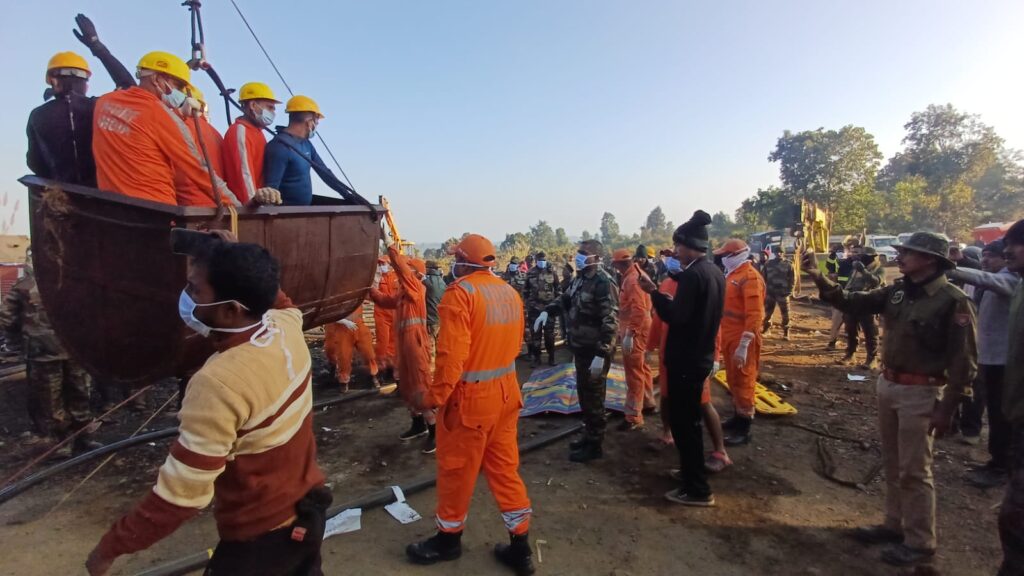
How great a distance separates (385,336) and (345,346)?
887 millimetres

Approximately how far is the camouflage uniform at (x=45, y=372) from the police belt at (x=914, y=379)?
732 cm

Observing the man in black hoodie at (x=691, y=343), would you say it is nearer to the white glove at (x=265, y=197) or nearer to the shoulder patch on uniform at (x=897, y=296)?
the shoulder patch on uniform at (x=897, y=296)

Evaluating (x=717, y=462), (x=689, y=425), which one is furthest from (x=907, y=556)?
(x=717, y=462)

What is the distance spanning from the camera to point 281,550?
1739 millimetres

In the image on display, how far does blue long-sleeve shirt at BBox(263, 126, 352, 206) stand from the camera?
138 inches

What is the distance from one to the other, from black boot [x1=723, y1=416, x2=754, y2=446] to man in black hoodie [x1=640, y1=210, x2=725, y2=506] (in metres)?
1.37

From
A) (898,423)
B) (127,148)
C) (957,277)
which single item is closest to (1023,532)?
(898,423)

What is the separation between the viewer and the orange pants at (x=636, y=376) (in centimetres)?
583

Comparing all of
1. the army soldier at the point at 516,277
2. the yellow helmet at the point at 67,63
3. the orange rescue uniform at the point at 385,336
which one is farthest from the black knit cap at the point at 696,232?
the army soldier at the point at 516,277

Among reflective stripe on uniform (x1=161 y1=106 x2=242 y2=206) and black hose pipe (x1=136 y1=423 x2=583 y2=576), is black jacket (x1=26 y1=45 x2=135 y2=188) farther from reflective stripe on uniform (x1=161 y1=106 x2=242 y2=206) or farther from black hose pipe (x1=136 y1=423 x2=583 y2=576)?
black hose pipe (x1=136 y1=423 x2=583 y2=576)

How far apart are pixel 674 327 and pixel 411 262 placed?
361cm

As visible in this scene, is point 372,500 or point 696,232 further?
point 696,232

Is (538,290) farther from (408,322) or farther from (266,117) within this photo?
(266,117)

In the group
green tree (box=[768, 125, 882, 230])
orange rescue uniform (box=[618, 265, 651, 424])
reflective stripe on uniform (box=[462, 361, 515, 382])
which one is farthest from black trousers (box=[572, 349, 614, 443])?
green tree (box=[768, 125, 882, 230])
